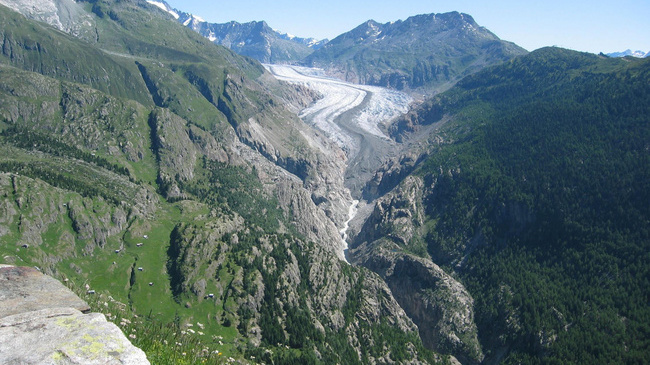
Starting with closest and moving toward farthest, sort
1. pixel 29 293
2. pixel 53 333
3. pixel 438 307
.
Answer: pixel 53 333 < pixel 29 293 < pixel 438 307

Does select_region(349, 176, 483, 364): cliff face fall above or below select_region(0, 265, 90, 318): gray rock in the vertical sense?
below

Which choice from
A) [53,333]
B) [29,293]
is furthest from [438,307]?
[53,333]

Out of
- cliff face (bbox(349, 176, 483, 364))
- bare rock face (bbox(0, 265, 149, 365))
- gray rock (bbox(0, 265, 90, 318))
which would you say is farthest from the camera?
cliff face (bbox(349, 176, 483, 364))

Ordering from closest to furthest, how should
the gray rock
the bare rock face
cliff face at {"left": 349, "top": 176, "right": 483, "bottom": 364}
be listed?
the bare rock face
the gray rock
cliff face at {"left": 349, "top": 176, "right": 483, "bottom": 364}

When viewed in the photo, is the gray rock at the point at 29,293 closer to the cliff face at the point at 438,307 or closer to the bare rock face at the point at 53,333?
the bare rock face at the point at 53,333

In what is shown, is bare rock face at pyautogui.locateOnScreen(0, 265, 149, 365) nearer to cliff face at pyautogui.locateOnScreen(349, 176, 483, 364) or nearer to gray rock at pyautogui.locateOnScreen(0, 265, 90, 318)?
gray rock at pyautogui.locateOnScreen(0, 265, 90, 318)

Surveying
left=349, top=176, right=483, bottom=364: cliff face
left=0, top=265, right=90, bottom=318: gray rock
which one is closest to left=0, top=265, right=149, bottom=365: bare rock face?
left=0, top=265, right=90, bottom=318: gray rock

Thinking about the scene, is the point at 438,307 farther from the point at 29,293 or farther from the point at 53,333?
the point at 53,333

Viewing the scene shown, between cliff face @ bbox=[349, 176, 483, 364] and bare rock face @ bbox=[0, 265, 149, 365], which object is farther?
cliff face @ bbox=[349, 176, 483, 364]
